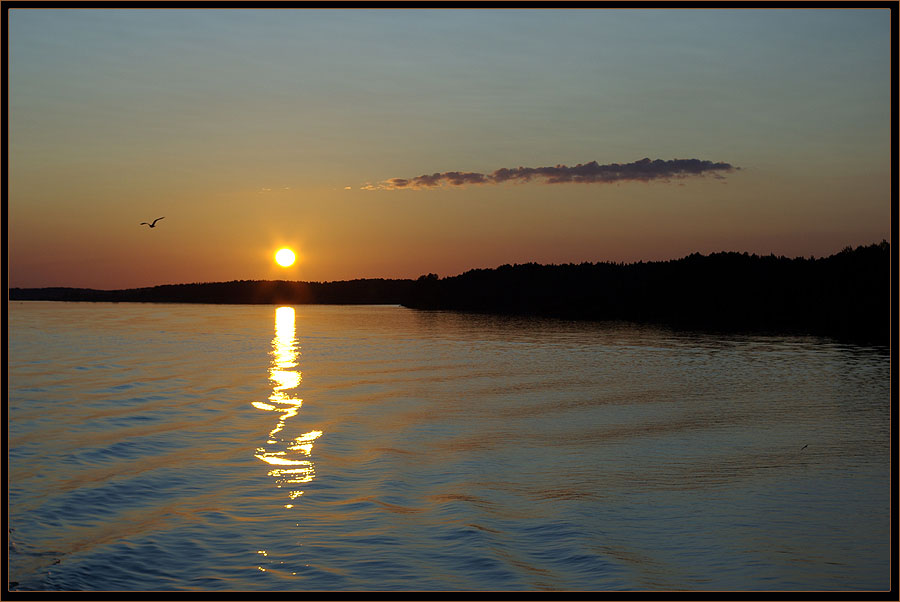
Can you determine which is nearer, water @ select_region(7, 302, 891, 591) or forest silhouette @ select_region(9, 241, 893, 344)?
Result: water @ select_region(7, 302, 891, 591)

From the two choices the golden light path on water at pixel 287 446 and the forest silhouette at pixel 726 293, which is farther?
the forest silhouette at pixel 726 293

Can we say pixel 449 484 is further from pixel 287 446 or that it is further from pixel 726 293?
pixel 726 293

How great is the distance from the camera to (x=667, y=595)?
412 inches

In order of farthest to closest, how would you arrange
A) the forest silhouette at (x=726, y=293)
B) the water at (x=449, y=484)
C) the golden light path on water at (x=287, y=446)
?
the forest silhouette at (x=726, y=293)
the golden light path on water at (x=287, y=446)
the water at (x=449, y=484)

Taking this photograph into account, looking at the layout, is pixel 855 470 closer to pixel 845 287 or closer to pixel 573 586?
pixel 573 586

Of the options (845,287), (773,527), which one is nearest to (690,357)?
(773,527)

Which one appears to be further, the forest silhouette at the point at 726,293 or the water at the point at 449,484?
the forest silhouette at the point at 726,293

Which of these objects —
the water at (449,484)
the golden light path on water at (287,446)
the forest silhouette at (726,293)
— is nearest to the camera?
the water at (449,484)

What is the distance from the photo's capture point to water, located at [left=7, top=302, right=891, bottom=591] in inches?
450

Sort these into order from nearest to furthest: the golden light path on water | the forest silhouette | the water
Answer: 1. the water
2. the golden light path on water
3. the forest silhouette

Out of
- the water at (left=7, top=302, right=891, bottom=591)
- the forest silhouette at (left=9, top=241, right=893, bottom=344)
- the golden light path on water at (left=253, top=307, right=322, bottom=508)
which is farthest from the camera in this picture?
the forest silhouette at (left=9, top=241, right=893, bottom=344)

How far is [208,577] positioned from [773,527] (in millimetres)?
8803

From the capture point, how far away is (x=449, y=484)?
53.9ft

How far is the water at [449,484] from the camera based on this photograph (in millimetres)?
11422
